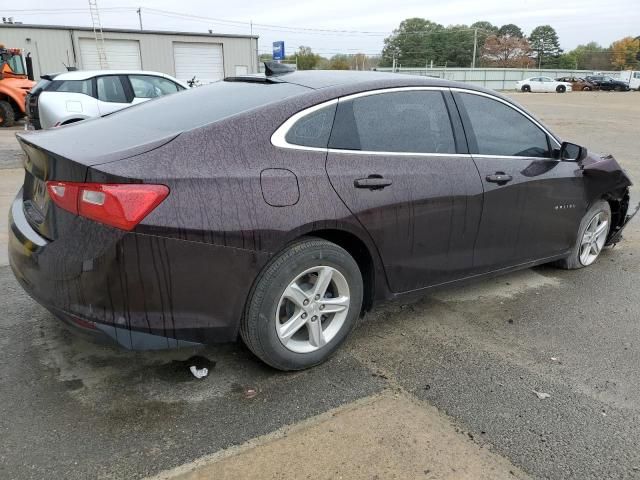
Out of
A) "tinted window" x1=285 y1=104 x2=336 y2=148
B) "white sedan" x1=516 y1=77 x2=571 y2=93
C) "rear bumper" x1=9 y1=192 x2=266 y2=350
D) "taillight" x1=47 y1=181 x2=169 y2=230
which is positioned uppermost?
"tinted window" x1=285 y1=104 x2=336 y2=148

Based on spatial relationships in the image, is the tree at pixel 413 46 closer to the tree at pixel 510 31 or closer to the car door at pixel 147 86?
the tree at pixel 510 31

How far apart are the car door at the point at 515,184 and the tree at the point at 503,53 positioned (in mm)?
101060

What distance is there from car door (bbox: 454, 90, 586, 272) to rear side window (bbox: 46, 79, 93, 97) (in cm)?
881

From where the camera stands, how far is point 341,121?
3035mm

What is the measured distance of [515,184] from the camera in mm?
3793

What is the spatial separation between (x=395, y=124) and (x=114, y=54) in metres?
34.1

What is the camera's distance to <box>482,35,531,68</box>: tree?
317 feet

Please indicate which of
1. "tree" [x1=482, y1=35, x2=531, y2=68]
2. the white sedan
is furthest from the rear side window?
"tree" [x1=482, y1=35, x2=531, y2=68]

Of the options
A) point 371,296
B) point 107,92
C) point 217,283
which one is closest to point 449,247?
point 371,296

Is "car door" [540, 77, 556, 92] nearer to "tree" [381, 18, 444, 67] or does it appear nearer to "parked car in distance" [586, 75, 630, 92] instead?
"parked car in distance" [586, 75, 630, 92]

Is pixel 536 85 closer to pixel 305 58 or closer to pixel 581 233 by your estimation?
pixel 305 58

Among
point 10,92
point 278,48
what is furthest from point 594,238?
point 278,48

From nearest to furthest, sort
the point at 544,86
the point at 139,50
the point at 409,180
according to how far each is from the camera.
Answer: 1. the point at 409,180
2. the point at 139,50
3. the point at 544,86

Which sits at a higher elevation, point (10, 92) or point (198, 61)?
point (198, 61)
